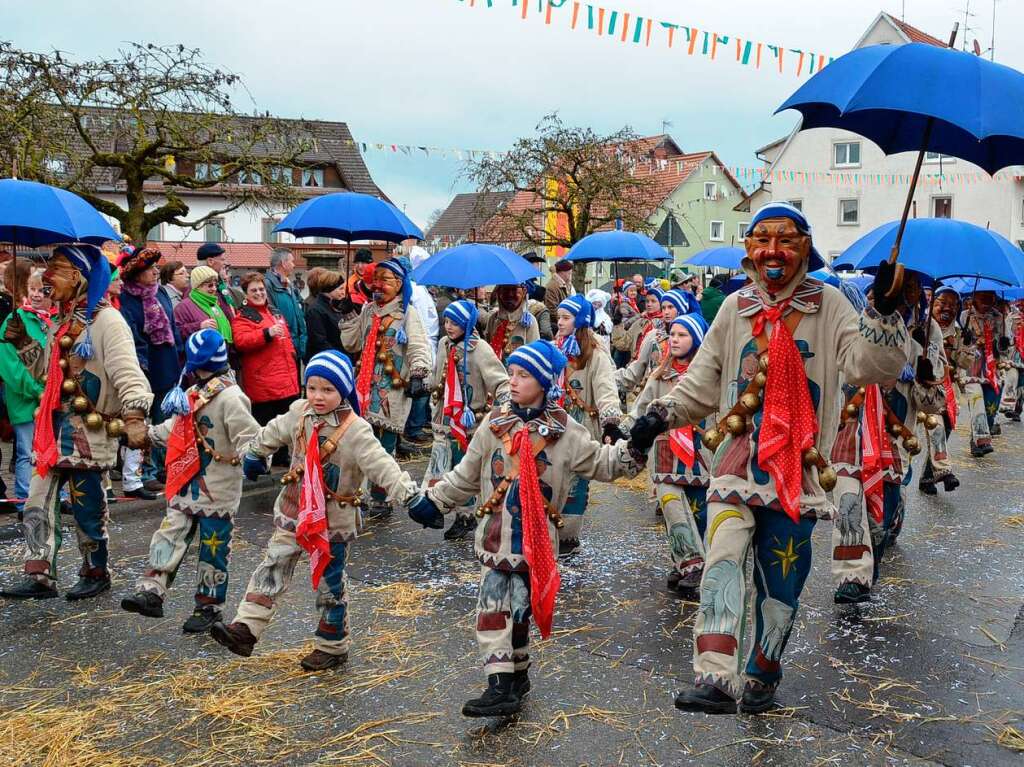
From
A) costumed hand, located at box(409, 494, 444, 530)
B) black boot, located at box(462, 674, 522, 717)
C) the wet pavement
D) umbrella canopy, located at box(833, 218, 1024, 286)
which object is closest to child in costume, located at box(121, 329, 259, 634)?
the wet pavement

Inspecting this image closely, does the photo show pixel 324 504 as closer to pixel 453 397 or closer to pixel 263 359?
pixel 453 397

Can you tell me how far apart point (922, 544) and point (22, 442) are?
703 cm

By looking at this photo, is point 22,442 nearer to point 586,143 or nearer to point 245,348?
point 245,348

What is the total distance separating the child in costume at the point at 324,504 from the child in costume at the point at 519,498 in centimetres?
38

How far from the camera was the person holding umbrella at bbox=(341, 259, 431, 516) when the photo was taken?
8.32 metres

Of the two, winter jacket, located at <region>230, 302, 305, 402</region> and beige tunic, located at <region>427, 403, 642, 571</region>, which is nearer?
beige tunic, located at <region>427, 403, 642, 571</region>

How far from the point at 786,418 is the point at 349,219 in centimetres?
542

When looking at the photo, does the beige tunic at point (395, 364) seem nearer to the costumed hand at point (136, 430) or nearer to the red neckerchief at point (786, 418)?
the costumed hand at point (136, 430)

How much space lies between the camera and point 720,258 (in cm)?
1625

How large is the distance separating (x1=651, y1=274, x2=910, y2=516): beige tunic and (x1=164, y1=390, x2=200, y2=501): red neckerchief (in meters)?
2.61

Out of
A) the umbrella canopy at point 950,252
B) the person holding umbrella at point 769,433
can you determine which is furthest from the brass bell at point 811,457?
the umbrella canopy at point 950,252

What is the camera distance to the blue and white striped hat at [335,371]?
4.94 m

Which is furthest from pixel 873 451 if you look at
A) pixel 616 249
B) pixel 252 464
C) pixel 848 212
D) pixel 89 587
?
pixel 848 212

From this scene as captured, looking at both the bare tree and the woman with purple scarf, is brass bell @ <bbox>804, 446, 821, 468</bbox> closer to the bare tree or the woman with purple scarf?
the woman with purple scarf
